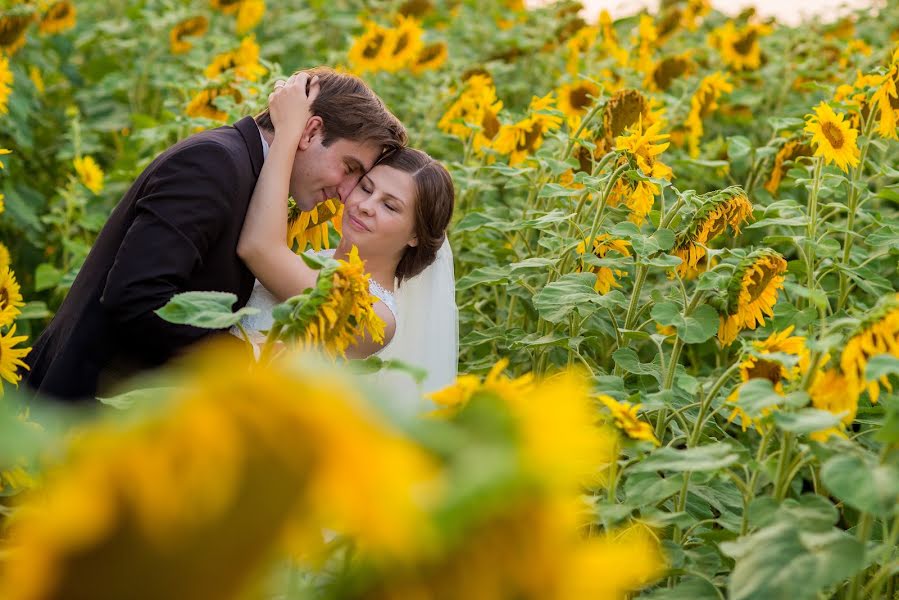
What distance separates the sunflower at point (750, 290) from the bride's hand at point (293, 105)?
1.04m

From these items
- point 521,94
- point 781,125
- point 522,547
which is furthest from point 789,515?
point 521,94

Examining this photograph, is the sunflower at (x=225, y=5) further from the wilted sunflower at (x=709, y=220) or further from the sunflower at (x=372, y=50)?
the wilted sunflower at (x=709, y=220)

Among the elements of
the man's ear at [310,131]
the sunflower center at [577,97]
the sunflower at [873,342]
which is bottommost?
the sunflower center at [577,97]

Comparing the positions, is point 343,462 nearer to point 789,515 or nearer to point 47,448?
point 47,448

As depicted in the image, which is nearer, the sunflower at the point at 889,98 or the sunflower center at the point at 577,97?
the sunflower at the point at 889,98

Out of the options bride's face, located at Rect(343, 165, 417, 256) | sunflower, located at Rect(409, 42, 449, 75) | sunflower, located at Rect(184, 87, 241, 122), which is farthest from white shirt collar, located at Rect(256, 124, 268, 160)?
sunflower, located at Rect(409, 42, 449, 75)

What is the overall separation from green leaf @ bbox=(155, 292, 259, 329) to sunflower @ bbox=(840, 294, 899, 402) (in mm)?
752

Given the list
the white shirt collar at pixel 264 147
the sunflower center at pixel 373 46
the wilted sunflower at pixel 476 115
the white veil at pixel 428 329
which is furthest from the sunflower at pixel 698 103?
the white shirt collar at pixel 264 147

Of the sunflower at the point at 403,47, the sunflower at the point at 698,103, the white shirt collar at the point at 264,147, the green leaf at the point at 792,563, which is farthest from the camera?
the sunflower at the point at 403,47

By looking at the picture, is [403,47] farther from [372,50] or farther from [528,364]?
[528,364]

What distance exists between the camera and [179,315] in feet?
4.66

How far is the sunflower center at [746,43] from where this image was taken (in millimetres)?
4406

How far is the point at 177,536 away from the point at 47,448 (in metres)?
0.18

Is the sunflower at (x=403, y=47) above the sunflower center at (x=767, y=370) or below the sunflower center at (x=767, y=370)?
below
